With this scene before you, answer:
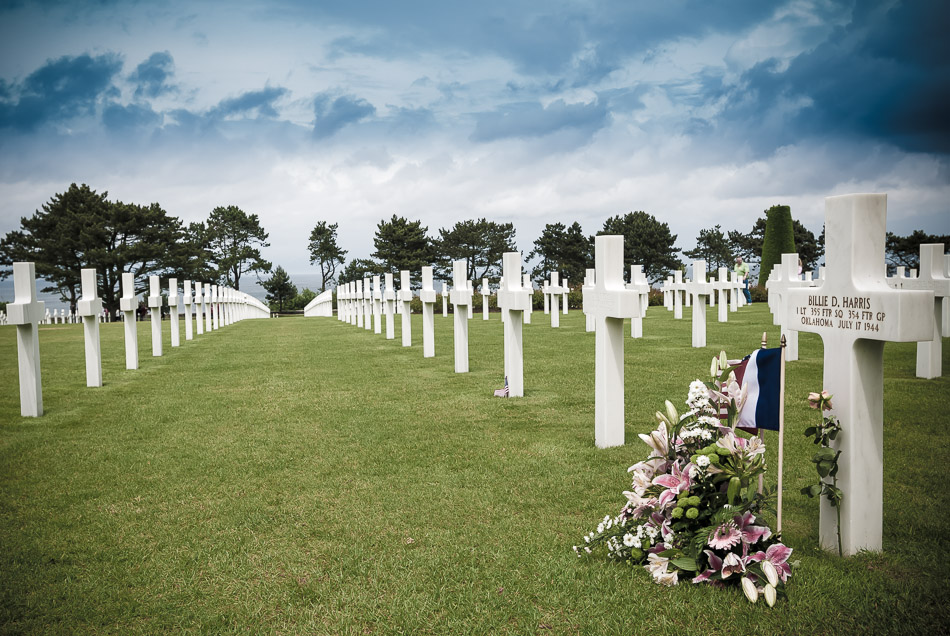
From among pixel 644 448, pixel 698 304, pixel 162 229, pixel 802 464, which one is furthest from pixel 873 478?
pixel 162 229

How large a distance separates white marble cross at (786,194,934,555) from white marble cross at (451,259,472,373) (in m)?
7.24

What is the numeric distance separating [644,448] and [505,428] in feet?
4.96

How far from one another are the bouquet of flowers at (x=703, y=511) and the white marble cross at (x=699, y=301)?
10.1 meters

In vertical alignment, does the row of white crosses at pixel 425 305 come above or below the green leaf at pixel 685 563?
above

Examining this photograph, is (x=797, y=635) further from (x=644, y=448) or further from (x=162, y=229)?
(x=162, y=229)

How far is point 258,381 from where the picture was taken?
34.0 feet

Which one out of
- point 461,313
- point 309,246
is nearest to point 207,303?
point 461,313

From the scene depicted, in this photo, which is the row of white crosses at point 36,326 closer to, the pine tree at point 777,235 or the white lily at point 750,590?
the white lily at point 750,590

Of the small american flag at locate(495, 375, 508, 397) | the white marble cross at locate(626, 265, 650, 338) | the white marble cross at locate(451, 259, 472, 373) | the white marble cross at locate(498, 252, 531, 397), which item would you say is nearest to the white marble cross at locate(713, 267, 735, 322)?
the white marble cross at locate(626, 265, 650, 338)

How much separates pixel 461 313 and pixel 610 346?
18.3 feet

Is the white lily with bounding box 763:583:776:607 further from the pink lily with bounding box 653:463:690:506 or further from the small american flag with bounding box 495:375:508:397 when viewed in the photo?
the small american flag with bounding box 495:375:508:397

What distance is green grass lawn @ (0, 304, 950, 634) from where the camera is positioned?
300cm

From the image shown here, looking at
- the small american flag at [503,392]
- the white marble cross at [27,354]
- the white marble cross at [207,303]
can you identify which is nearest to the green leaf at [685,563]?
the small american flag at [503,392]

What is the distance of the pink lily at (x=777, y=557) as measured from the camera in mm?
3115
